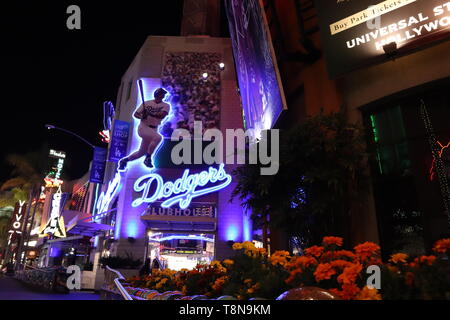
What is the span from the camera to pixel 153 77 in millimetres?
22969

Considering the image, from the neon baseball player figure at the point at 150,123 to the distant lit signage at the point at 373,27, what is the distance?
1374cm

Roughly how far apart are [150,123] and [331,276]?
19.0m

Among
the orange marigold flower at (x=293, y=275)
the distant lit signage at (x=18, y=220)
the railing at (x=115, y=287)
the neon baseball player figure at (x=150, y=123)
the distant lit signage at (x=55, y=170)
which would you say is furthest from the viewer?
the distant lit signage at (x=18, y=220)

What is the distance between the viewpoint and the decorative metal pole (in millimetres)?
7672

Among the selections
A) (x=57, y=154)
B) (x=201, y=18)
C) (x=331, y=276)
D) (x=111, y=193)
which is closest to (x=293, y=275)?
(x=331, y=276)

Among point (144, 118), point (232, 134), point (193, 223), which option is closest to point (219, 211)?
point (193, 223)

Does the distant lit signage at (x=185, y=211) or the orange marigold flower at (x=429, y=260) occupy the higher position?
the distant lit signage at (x=185, y=211)

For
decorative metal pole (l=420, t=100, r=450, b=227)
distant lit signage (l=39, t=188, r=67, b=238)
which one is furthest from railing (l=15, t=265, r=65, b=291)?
decorative metal pole (l=420, t=100, r=450, b=227)

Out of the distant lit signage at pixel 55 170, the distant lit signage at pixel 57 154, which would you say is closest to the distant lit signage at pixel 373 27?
the distant lit signage at pixel 55 170

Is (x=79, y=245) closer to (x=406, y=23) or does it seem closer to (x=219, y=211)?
(x=219, y=211)

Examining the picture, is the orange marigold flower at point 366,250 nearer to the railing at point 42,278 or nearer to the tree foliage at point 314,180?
the tree foliage at point 314,180

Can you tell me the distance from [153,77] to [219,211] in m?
10.3

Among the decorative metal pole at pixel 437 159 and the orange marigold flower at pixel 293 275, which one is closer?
the orange marigold flower at pixel 293 275

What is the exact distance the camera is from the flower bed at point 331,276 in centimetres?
324
